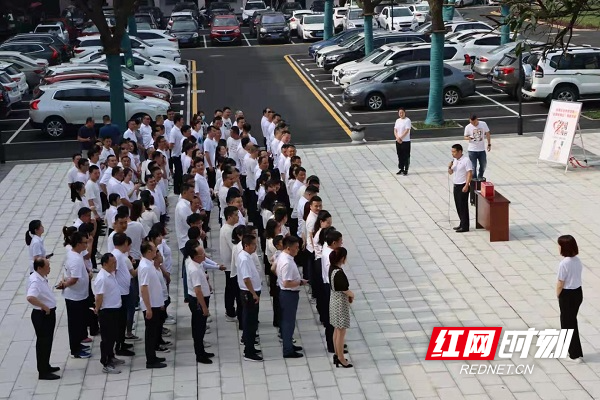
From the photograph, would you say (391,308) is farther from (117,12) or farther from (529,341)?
(117,12)

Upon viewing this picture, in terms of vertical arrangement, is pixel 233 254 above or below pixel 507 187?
above

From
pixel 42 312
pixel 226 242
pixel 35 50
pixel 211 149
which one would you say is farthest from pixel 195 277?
pixel 35 50

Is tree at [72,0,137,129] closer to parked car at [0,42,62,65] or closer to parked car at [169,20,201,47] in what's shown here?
parked car at [0,42,62,65]

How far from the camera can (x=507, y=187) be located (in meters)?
22.6

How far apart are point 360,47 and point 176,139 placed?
65.8 ft

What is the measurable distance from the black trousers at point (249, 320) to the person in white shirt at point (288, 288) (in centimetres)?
35

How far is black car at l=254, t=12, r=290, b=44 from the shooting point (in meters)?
54.7

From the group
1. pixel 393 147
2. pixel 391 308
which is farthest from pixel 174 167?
pixel 391 308

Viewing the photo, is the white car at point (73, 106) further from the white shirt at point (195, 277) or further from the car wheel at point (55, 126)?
the white shirt at point (195, 277)

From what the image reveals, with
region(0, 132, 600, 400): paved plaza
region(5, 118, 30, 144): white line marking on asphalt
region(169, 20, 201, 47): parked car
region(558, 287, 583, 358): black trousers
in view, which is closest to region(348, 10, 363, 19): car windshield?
region(169, 20, 201, 47): parked car

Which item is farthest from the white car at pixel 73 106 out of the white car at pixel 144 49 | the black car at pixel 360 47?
the black car at pixel 360 47

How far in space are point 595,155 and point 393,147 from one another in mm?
5156

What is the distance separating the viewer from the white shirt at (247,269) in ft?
43.7

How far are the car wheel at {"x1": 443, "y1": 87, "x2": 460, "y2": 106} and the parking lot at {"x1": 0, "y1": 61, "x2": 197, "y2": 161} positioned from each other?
8265 mm
